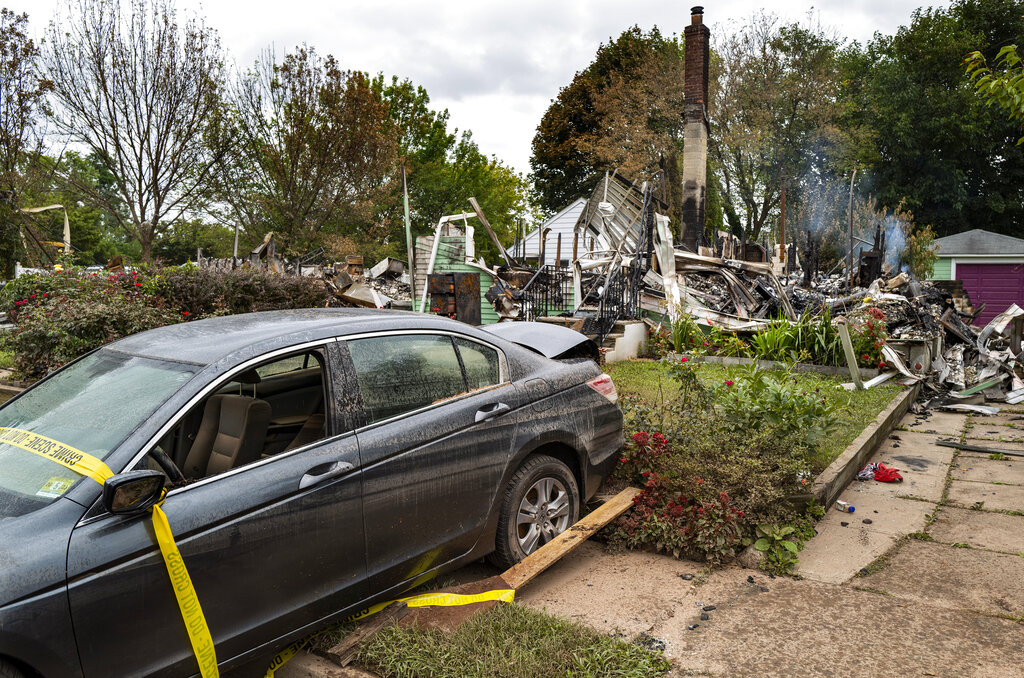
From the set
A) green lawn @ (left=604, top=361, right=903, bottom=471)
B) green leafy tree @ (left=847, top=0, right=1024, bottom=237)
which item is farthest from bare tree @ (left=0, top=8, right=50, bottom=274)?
green leafy tree @ (left=847, top=0, right=1024, bottom=237)

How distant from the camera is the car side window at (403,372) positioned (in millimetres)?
3248

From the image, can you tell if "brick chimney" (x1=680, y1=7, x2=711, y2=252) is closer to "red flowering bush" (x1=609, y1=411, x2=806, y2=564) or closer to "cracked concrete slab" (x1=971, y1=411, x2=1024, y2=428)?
"cracked concrete slab" (x1=971, y1=411, x2=1024, y2=428)

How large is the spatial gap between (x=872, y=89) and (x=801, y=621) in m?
42.7

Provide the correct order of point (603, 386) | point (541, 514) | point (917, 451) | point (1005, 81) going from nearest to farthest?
point (541, 514), point (603, 386), point (1005, 81), point (917, 451)

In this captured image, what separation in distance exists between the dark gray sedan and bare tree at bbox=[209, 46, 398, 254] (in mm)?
21415

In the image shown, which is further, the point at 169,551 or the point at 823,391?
the point at 823,391

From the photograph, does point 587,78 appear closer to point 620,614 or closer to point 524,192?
point 524,192

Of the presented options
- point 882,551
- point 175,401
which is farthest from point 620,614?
point 175,401

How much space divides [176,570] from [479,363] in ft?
6.12

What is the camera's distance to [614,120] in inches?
1451

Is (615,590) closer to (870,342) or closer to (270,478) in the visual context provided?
(270,478)

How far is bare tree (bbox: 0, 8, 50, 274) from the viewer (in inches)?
767

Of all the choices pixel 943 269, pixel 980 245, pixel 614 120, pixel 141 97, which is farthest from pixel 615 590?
pixel 614 120

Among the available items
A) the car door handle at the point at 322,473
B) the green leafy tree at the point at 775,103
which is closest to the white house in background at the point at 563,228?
the green leafy tree at the point at 775,103
